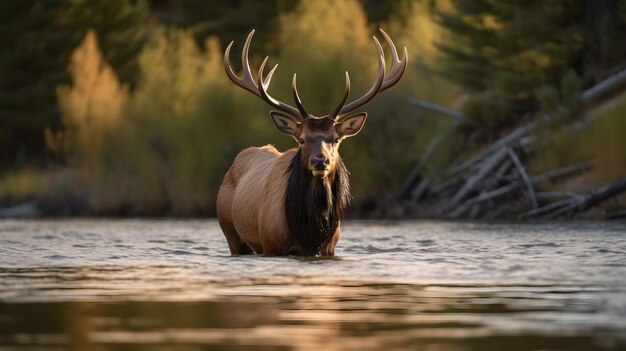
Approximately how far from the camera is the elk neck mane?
1516 centimetres

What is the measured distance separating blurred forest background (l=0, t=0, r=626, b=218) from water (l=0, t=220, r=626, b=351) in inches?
431

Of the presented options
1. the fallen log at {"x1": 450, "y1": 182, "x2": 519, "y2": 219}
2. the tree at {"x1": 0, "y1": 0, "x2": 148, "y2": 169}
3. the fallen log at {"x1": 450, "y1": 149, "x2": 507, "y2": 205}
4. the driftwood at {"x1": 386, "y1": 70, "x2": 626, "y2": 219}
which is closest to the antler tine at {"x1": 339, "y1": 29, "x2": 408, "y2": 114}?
the driftwood at {"x1": 386, "y1": 70, "x2": 626, "y2": 219}

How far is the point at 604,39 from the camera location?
104 ft

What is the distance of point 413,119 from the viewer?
34531 mm

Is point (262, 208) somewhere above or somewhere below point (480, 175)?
below

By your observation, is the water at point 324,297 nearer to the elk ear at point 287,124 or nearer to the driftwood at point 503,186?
the elk ear at point 287,124

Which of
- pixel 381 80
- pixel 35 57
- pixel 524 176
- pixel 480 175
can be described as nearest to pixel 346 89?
pixel 381 80

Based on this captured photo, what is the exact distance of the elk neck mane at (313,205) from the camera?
1516 centimetres

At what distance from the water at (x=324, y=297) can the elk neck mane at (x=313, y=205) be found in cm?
39

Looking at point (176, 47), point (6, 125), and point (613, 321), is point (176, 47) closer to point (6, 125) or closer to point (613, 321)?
point (6, 125)

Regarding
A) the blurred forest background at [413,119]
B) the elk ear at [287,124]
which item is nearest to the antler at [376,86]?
the elk ear at [287,124]

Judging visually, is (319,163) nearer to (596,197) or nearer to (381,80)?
(381,80)

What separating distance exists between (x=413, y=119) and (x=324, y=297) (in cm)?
2394

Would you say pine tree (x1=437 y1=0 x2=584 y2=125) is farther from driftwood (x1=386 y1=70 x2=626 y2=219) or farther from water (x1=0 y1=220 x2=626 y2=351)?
water (x1=0 y1=220 x2=626 y2=351)
